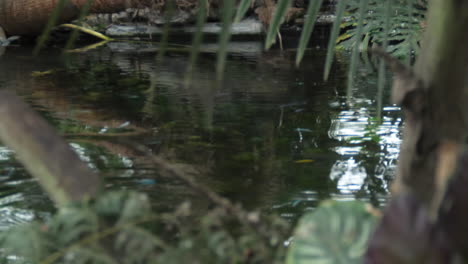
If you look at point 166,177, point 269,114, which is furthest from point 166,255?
point 269,114

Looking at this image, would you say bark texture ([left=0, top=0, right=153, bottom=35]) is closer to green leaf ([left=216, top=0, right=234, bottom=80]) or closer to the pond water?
the pond water

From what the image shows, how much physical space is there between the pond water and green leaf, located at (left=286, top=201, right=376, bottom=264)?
0.17 meters

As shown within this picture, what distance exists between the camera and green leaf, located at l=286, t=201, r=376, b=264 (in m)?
0.60

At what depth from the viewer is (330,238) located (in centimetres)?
60

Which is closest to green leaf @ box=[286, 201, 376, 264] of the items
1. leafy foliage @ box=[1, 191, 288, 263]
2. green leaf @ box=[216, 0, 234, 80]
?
leafy foliage @ box=[1, 191, 288, 263]

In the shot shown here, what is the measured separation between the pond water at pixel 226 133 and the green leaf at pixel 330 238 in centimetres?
17

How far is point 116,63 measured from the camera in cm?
652

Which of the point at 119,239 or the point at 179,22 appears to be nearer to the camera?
the point at 119,239

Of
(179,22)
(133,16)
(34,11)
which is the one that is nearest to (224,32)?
(34,11)

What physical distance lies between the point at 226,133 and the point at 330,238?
2758 mm

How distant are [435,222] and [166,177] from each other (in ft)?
6.68

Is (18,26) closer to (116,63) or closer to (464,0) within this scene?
(116,63)

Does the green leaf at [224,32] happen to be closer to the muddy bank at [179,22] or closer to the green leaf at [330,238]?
the green leaf at [330,238]

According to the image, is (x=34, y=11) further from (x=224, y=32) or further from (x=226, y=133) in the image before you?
(x=224, y=32)
